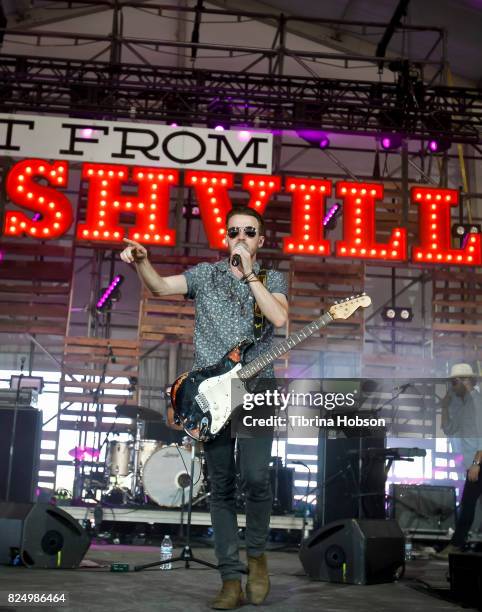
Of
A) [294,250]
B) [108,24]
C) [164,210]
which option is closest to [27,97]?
[164,210]

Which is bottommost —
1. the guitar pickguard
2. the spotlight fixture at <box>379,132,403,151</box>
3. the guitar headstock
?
the guitar pickguard

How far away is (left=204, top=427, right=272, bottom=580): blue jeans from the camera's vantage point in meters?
3.54

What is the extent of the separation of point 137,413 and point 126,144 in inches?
164

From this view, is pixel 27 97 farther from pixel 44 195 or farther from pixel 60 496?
pixel 60 496

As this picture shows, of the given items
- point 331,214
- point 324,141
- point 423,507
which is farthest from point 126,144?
point 423,507

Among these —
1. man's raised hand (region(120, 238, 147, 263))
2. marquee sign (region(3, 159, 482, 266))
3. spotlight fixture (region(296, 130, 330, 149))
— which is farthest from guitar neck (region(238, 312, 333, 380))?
spotlight fixture (region(296, 130, 330, 149))

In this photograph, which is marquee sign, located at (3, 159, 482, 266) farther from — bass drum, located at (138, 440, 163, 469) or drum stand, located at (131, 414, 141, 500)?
bass drum, located at (138, 440, 163, 469)

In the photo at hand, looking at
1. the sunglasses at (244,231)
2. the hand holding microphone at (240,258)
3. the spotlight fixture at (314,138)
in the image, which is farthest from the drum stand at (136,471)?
the hand holding microphone at (240,258)

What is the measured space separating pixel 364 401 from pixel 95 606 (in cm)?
234

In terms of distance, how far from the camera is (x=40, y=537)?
16.1 ft

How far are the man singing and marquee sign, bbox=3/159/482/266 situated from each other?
8604mm

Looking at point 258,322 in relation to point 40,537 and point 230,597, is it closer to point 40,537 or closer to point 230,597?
point 230,597

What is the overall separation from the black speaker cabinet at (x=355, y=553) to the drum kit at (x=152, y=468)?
136 inches

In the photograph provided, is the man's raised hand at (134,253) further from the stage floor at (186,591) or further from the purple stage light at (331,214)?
the purple stage light at (331,214)
